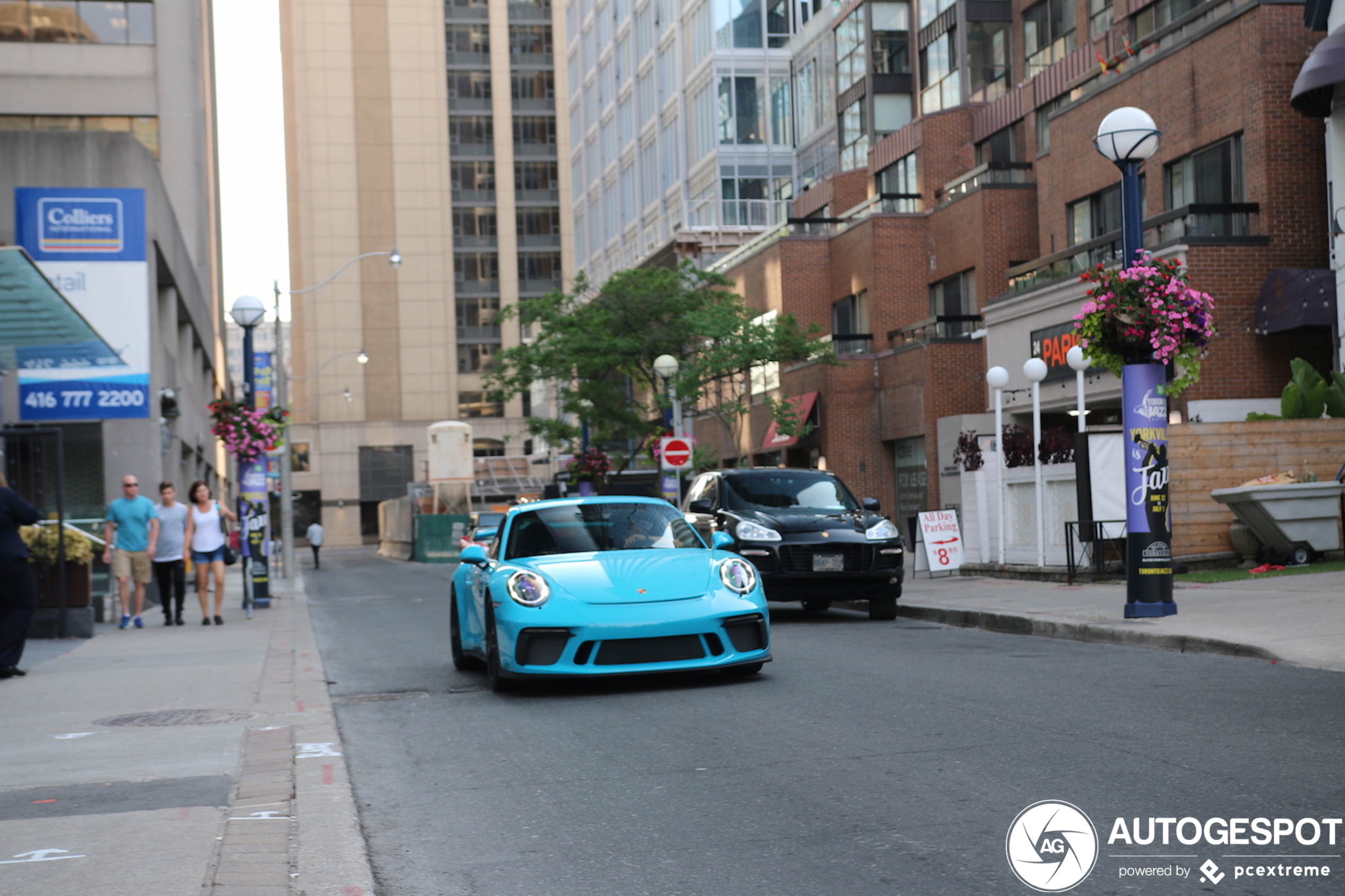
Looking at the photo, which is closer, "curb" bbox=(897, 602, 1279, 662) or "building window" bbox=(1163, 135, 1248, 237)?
"curb" bbox=(897, 602, 1279, 662)

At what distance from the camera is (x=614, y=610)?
Answer: 9883 mm

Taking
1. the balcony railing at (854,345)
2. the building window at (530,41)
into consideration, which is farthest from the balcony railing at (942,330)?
the building window at (530,41)

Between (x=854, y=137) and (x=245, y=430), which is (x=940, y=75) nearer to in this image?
(x=854, y=137)

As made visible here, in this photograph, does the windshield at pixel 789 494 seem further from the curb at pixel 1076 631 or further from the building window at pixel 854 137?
the building window at pixel 854 137

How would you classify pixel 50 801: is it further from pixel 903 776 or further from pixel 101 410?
pixel 101 410

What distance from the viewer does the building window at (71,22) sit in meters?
41.4

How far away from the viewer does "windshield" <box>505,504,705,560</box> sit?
11.1 m


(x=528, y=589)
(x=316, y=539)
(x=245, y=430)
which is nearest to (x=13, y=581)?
(x=528, y=589)

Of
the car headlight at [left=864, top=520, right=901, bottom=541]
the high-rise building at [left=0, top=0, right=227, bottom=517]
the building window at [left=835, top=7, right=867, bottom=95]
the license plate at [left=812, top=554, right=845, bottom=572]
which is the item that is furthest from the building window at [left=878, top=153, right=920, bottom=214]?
the license plate at [left=812, top=554, right=845, bottom=572]

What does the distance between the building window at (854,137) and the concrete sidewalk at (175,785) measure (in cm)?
3554

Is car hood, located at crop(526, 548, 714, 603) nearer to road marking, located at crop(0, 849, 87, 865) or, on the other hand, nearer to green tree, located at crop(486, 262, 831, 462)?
road marking, located at crop(0, 849, 87, 865)

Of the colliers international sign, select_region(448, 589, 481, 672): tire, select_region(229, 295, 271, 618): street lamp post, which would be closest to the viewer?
select_region(448, 589, 481, 672): tire

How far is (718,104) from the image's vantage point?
5144cm

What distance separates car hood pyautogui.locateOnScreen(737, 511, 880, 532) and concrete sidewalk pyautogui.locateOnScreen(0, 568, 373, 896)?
572cm
